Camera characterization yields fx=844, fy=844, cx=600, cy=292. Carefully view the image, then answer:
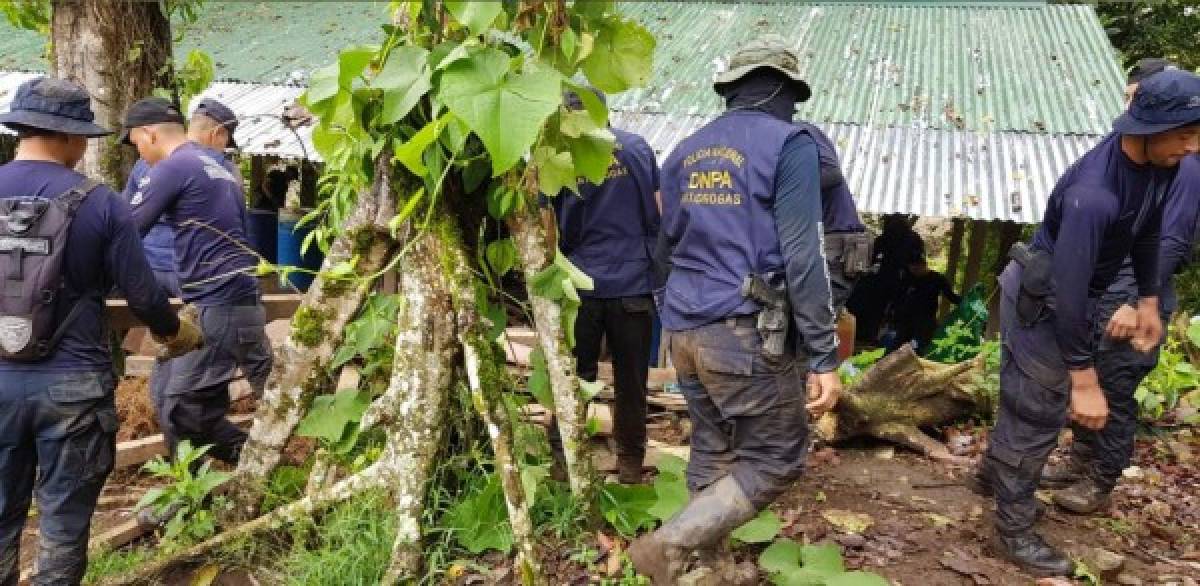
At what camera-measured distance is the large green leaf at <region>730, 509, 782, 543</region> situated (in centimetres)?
346

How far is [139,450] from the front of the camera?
15.4ft

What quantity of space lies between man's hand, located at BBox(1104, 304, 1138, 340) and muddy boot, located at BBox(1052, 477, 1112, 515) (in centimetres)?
99

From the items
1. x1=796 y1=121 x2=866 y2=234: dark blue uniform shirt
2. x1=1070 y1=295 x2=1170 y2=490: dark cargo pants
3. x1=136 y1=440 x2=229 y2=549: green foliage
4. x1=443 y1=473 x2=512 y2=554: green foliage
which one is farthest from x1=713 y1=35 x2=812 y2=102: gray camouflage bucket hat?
x1=136 y1=440 x2=229 y2=549: green foliage

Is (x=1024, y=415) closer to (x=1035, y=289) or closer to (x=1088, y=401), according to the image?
(x=1088, y=401)

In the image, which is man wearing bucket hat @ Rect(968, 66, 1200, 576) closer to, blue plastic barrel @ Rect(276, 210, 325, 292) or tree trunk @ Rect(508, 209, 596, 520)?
tree trunk @ Rect(508, 209, 596, 520)

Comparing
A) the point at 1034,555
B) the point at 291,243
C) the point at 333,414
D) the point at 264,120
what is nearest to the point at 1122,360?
the point at 1034,555

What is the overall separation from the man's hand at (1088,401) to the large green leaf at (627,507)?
1.76 m

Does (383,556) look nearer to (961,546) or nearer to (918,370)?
(961,546)

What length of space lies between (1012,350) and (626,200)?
190 centimetres

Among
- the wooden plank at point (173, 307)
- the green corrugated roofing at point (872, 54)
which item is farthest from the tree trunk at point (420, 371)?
the green corrugated roofing at point (872, 54)

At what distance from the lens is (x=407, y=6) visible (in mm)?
2930

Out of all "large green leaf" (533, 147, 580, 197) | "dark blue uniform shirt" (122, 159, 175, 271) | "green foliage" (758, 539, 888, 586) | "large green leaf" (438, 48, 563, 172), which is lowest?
"green foliage" (758, 539, 888, 586)

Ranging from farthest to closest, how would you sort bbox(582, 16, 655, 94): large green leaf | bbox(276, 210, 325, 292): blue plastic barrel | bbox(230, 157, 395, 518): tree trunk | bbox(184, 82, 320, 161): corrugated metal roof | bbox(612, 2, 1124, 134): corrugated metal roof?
1. bbox(276, 210, 325, 292): blue plastic barrel
2. bbox(184, 82, 320, 161): corrugated metal roof
3. bbox(612, 2, 1124, 134): corrugated metal roof
4. bbox(230, 157, 395, 518): tree trunk
5. bbox(582, 16, 655, 94): large green leaf

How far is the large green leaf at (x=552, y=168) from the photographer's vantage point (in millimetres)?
3008
